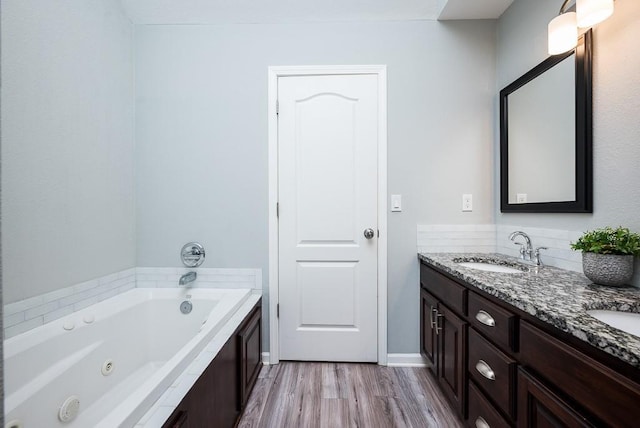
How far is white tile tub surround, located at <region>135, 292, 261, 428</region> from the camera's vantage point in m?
0.89

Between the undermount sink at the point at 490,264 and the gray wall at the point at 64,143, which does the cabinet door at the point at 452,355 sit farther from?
the gray wall at the point at 64,143

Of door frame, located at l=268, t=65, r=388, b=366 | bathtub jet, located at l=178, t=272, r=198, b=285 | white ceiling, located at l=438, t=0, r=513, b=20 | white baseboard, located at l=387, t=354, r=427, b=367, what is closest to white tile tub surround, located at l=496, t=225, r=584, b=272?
door frame, located at l=268, t=65, r=388, b=366

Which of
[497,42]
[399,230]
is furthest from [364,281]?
[497,42]

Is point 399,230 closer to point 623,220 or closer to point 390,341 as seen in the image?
point 390,341

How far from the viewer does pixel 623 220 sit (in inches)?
48.4

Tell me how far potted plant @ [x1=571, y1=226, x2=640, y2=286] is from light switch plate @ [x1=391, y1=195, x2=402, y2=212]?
3.34 feet

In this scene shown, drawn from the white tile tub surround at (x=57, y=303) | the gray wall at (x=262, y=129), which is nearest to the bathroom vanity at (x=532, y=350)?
the gray wall at (x=262, y=129)

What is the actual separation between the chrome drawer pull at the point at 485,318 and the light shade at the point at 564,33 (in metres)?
1.24

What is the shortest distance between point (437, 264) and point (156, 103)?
7.06ft

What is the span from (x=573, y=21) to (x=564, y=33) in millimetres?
50

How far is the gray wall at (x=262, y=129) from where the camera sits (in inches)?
80.0

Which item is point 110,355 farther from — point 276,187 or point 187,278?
point 276,187

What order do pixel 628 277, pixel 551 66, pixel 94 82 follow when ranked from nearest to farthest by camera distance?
pixel 628 277, pixel 551 66, pixel 94 82

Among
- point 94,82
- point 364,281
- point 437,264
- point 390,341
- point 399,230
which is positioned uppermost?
point 94,82
